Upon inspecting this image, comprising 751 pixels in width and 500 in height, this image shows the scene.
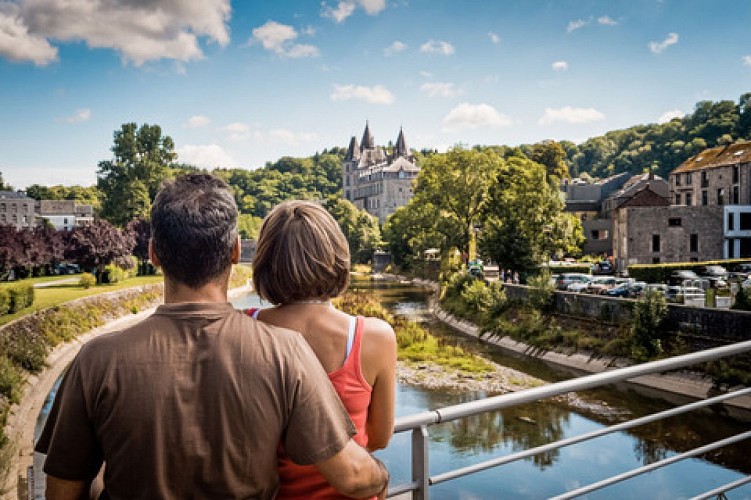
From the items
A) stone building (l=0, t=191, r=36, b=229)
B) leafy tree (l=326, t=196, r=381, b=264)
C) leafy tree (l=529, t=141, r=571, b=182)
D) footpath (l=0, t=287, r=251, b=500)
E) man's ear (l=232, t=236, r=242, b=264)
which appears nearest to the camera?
man's ear (l=232, t=236, r=242, b=264)

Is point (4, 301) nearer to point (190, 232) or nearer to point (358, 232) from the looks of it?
point (190, 232)

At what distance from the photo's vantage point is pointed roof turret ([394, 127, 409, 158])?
114250 millimetres

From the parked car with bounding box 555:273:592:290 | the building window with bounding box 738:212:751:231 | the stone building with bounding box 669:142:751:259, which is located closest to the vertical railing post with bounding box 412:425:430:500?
the parked car with bounding box 555:273:592:290

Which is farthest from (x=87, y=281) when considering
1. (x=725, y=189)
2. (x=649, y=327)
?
(x=725, y=189)

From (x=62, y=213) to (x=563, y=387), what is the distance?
99952mm

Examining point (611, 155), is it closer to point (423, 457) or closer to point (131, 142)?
point (131, 142)

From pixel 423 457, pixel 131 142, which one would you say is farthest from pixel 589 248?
pixel 423 457

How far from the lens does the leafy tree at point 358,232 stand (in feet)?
248

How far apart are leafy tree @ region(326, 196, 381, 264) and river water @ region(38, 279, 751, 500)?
55.3 m

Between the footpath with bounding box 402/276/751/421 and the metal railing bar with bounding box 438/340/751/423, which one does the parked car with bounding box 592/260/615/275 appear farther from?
the metal railing bar with bounding box 438/340/751/423

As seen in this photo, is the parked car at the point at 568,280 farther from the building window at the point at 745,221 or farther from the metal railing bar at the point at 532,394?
the metal railing bar at the point at 532,394

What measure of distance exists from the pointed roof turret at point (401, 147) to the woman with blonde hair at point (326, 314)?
11283 centimetres

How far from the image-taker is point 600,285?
29219 mm

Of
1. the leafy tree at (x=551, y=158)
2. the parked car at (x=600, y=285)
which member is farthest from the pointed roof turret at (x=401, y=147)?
the parked car at (x=600, y=285)
